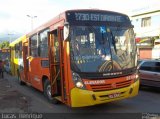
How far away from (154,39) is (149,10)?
4.30 m

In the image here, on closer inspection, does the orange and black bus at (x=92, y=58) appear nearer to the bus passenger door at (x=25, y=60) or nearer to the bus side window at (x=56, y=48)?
the bus side window at (x=56, y=48)

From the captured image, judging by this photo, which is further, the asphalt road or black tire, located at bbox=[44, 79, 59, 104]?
black tire, located at bbox=[44, 79, 59, 104]

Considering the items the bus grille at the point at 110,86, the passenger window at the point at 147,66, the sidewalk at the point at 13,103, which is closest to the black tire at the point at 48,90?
the sidewalk at the point at 13,103

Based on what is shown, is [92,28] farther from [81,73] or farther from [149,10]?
[149,10]

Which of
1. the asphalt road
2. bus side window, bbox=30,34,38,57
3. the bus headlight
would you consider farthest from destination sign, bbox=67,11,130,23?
bus side window, bbox=30,34,38,57

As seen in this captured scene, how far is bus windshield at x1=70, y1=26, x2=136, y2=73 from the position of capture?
8219 millimetres

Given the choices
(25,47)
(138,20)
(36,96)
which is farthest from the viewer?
(138,20)

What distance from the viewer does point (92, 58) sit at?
27.3 ft

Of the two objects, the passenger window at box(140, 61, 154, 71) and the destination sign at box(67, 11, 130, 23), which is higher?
the destination sign at box(67, 11, 130, 23)

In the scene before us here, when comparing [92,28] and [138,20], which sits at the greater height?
[138,20]

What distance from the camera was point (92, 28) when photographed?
8.48 metres

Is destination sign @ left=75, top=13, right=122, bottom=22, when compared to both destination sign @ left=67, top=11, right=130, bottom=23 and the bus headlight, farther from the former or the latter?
the bus headlight

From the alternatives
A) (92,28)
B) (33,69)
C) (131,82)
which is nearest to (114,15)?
(92,28)

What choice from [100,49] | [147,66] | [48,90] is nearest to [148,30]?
[147,66]
